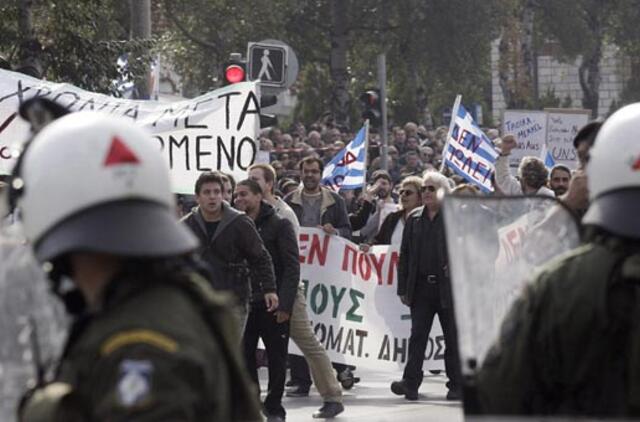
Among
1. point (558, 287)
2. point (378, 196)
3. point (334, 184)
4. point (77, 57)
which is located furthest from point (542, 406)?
point (334, 184)

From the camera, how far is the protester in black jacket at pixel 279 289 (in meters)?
11.3

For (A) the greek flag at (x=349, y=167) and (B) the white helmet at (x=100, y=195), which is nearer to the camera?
(B) the white helmet at (x=100, y=195)


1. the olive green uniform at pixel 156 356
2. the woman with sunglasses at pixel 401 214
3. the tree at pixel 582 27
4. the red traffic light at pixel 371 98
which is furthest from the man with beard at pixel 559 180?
the tree at pixel 582 27

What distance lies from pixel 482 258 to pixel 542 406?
1.24 feet

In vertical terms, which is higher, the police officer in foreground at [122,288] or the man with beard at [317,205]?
the police officer in foreground at [122,288]

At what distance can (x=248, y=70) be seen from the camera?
64.6 feet

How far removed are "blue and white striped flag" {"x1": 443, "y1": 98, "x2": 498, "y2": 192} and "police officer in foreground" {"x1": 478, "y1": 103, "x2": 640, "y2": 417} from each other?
51.6ft

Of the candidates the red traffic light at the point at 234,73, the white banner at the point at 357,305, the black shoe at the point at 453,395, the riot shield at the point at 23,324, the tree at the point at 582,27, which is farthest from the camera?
the tree at the point at 582,27

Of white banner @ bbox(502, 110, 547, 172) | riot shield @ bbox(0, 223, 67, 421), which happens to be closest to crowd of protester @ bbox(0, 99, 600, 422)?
riot shield @ bbox(0, 223, 67, 421)

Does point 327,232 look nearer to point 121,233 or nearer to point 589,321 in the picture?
point 589,321

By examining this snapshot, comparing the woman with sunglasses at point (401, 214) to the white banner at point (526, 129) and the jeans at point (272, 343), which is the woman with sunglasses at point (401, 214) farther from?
the white banner at point (526, 129)

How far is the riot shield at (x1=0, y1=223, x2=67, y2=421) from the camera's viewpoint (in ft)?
10.3

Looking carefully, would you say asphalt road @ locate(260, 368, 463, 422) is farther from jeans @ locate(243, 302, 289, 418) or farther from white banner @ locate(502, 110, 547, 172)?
white banner @ locate(502, 110, 547, 172)

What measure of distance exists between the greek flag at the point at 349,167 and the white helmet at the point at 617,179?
16.1m
